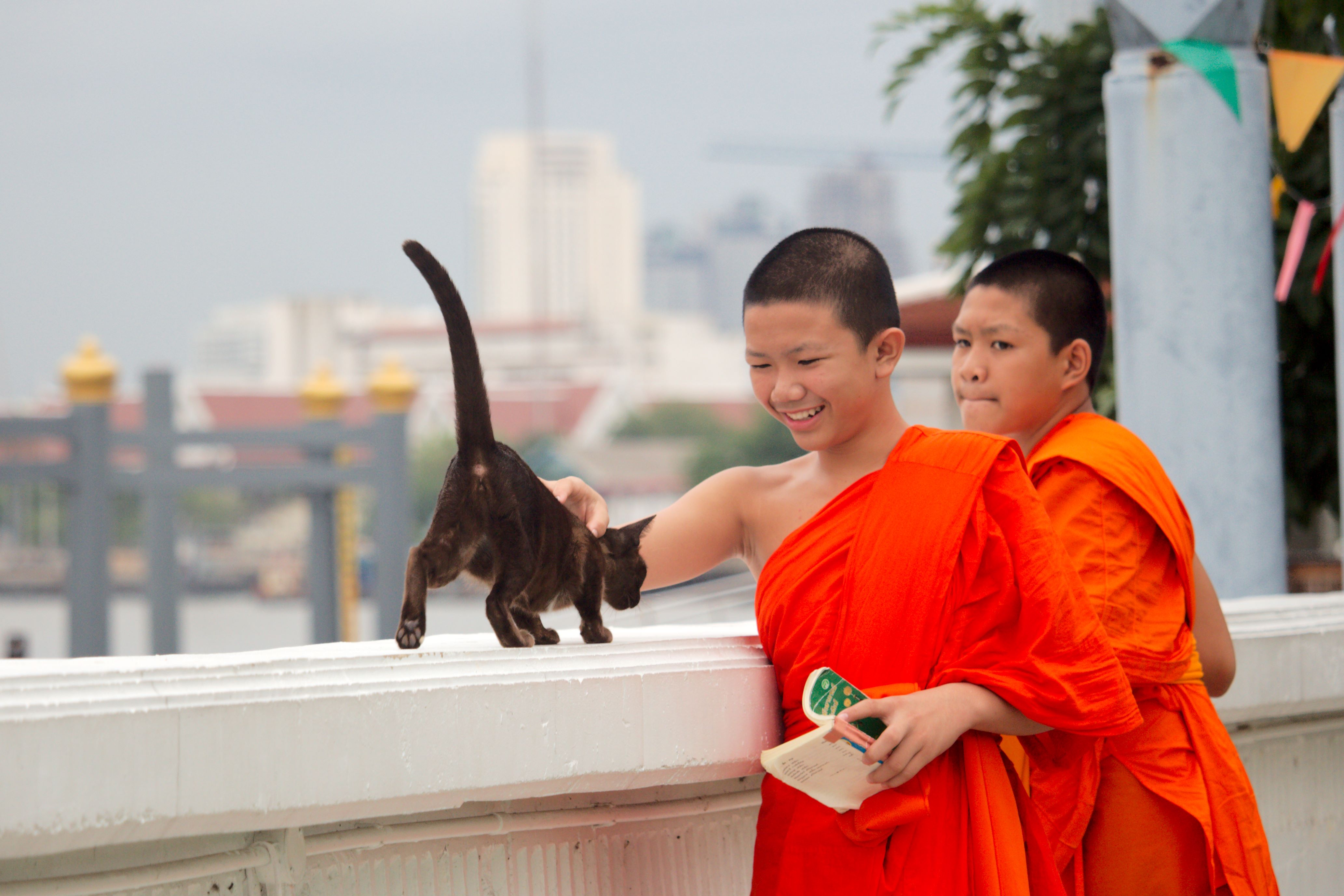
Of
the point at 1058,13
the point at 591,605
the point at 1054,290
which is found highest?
the point at 1058,13

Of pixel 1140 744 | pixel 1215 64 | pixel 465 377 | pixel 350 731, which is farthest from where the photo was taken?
pixel 1215 64

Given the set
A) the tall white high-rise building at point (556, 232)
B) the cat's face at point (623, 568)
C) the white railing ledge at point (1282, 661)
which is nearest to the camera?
the cat's face at point (623, 568)

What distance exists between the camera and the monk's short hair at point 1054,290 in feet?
5.86

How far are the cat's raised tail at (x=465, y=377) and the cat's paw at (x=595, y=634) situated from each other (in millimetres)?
259

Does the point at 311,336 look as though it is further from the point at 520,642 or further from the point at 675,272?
the point at 520,642

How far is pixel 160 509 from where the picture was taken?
1086 centimetres

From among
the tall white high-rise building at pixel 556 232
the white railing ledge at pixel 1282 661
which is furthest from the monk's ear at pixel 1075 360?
the tall white high-rise building at pixel 556 232

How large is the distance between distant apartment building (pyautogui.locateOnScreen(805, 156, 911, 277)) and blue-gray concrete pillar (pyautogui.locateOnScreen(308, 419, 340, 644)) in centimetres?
10711

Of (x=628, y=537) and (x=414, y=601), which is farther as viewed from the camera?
(x=628, y=537)

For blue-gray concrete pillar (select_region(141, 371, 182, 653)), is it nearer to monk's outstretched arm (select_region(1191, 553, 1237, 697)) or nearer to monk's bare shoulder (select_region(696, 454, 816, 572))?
monk's bare shoulder (select_region(696, 454, 816, 572))

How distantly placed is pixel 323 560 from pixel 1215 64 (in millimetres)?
9663

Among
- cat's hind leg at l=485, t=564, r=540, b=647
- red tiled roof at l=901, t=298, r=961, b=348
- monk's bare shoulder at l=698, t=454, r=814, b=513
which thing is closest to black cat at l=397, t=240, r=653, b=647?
cat's hind leg at l=485, t=564, r=540, b=647

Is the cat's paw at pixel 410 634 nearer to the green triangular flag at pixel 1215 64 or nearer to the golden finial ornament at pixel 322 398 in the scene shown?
the green triangular flag at pixel 1215 64

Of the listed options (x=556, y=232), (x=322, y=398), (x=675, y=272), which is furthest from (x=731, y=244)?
(x=322, y=398)
